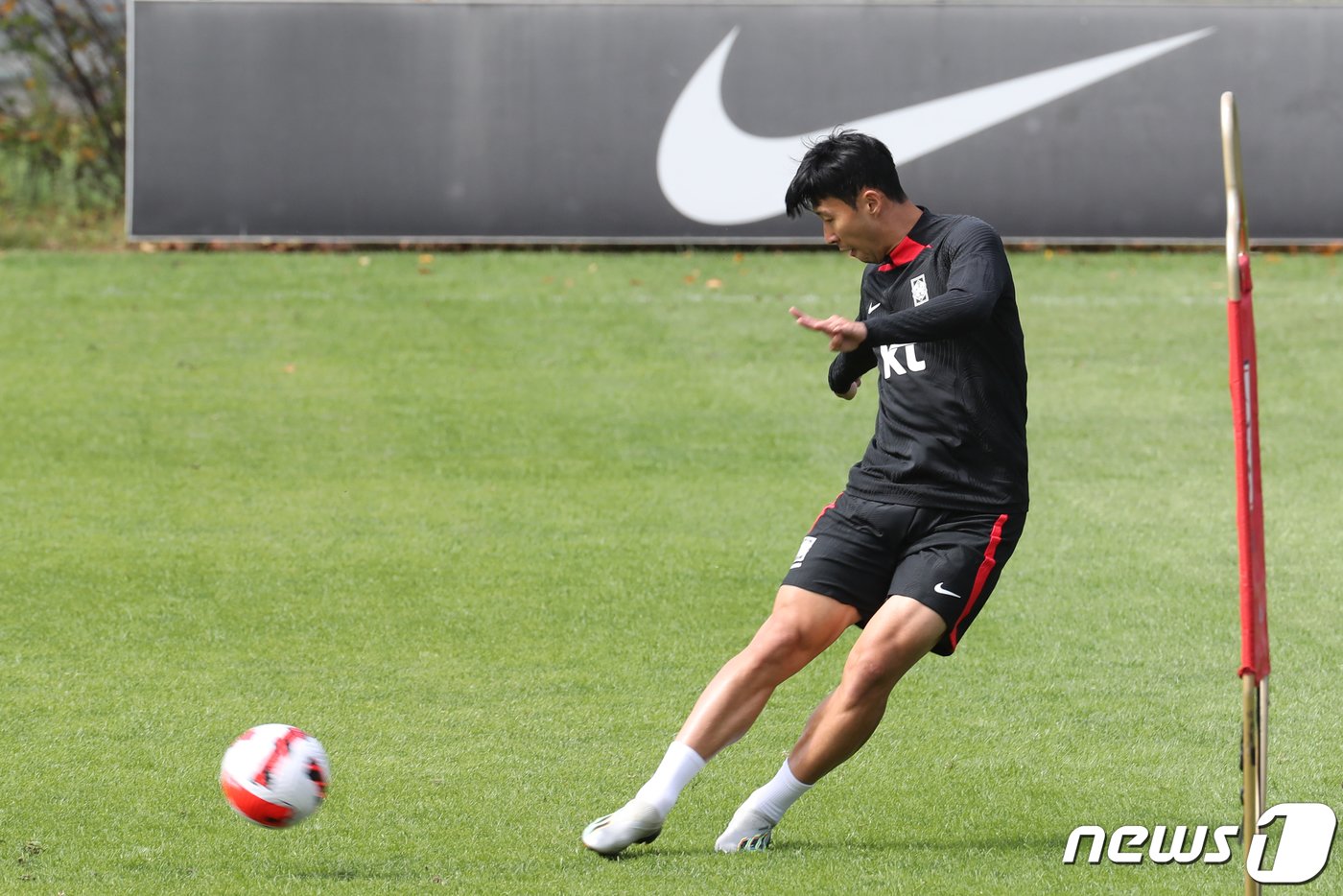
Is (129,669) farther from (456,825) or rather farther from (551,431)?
(551,431)

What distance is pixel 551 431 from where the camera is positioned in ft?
36.9

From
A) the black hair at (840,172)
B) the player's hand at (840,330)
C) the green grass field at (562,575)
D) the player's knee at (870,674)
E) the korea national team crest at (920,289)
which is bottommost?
the green grass field at (562,575)

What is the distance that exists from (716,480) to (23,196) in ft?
36.5

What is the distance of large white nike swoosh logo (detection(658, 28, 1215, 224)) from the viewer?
15484mm

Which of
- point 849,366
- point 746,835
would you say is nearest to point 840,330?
point 849,366

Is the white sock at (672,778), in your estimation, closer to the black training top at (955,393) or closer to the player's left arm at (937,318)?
the black training top at (955,393)

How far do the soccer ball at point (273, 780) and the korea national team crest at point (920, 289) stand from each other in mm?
2245

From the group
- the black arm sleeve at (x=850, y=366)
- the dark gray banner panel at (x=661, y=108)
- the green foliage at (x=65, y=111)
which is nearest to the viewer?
the black arm sleeve at (x=850, y=366)

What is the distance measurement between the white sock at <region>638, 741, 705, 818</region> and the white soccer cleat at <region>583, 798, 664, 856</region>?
3 centimetres

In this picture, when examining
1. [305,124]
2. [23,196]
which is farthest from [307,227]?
[23,196]

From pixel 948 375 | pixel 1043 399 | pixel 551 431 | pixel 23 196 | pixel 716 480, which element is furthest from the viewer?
pixel 23 196

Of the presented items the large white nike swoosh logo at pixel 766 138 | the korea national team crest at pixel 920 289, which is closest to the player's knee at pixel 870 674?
the korea national team crest at pixel 920 289

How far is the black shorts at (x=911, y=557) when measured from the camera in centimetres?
491

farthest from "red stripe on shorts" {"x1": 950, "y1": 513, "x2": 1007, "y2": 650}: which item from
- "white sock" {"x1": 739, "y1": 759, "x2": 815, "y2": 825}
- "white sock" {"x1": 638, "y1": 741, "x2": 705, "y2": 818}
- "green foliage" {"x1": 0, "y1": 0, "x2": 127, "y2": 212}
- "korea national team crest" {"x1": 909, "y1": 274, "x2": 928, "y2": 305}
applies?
"green foliage" {"x1": 0, "y1": 0, "x2": 127, "y2": 212}
